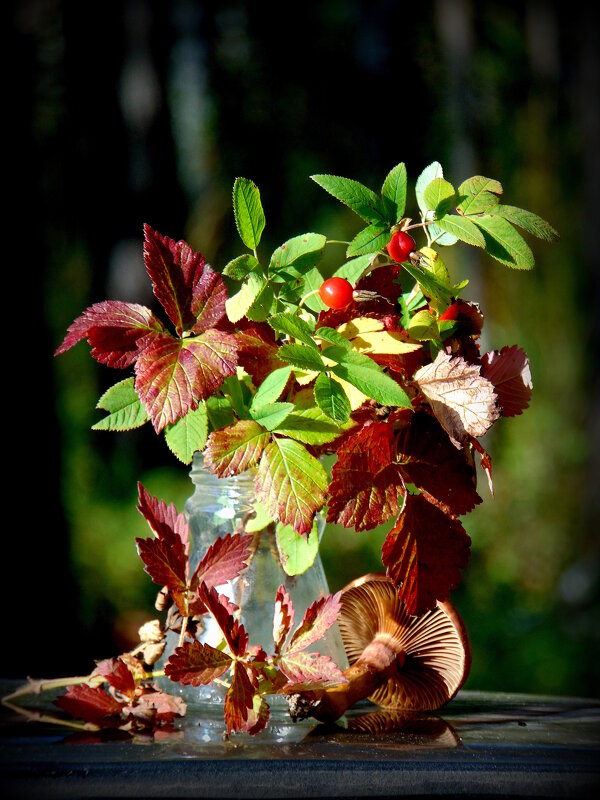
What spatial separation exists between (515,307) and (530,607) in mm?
1894

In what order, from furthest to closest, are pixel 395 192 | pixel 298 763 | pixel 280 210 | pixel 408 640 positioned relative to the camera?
pixel 280 210 → pixel 408 640 → pixel 395 192 → pixel 298 763

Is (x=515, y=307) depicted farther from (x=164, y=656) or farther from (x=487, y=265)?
(x=164, y=656)

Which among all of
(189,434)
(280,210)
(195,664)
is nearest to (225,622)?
(195,664)

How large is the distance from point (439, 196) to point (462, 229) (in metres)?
0.04

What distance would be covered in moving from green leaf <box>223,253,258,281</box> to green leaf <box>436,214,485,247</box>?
147mm

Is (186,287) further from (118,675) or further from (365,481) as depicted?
(118,675)

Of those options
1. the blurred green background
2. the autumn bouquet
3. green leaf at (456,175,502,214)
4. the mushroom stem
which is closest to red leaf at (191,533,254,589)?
the autumn bouquet

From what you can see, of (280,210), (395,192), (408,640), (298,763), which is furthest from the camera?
(280,210)

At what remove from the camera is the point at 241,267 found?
0.65 metres

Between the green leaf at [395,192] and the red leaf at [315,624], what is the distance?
293 millimetres

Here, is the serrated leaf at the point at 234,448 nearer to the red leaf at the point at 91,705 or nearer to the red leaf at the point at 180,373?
the red leaf at the point at 180,373

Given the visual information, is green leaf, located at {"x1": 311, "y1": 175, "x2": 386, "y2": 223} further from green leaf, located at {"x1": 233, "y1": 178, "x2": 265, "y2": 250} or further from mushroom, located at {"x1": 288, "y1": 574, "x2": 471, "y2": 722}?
mushroom, located at {"x1": 288, "y1": 574, "x2": 471, "y2": 722}

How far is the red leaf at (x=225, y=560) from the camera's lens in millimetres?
671

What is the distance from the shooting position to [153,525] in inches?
27.1
